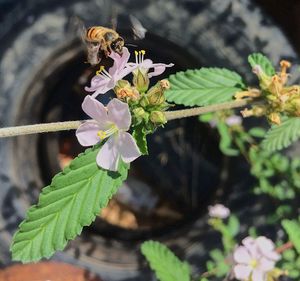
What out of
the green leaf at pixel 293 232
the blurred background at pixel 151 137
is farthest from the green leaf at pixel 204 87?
the blurred background at pixel 151 137

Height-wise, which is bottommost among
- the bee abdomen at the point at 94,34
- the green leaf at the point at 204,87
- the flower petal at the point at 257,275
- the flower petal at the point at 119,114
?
the flower petal at the point at 257,275

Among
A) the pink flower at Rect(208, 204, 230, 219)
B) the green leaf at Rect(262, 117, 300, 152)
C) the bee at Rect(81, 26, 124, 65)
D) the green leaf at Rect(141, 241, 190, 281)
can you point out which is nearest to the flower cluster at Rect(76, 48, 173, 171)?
the bee at Rect(81, 26, 124, 65)

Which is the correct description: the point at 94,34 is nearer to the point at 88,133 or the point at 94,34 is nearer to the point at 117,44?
the point at 117,44

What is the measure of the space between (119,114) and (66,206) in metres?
0.16

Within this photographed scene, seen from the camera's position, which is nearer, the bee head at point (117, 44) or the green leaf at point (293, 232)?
the bee head at point (117, 44)

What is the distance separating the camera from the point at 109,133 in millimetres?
891

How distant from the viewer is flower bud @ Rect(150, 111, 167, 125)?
0.87 meters

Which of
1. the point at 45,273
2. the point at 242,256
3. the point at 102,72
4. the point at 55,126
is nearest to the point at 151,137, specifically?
the point at 45,273

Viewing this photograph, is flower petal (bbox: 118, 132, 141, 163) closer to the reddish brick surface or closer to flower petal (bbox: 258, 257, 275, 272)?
flower petal (bbox: 258, 257, 275, 272)

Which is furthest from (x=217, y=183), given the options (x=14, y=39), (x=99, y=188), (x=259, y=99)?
(x=99, y=188)

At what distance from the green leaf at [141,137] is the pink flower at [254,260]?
→ 0.56 m

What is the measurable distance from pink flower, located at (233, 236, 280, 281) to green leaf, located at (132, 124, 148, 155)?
0.56 m

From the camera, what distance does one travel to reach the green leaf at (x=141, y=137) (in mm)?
875

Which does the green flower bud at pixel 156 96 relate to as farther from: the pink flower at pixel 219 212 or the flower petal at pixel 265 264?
the pink flower at pixel 219 212
